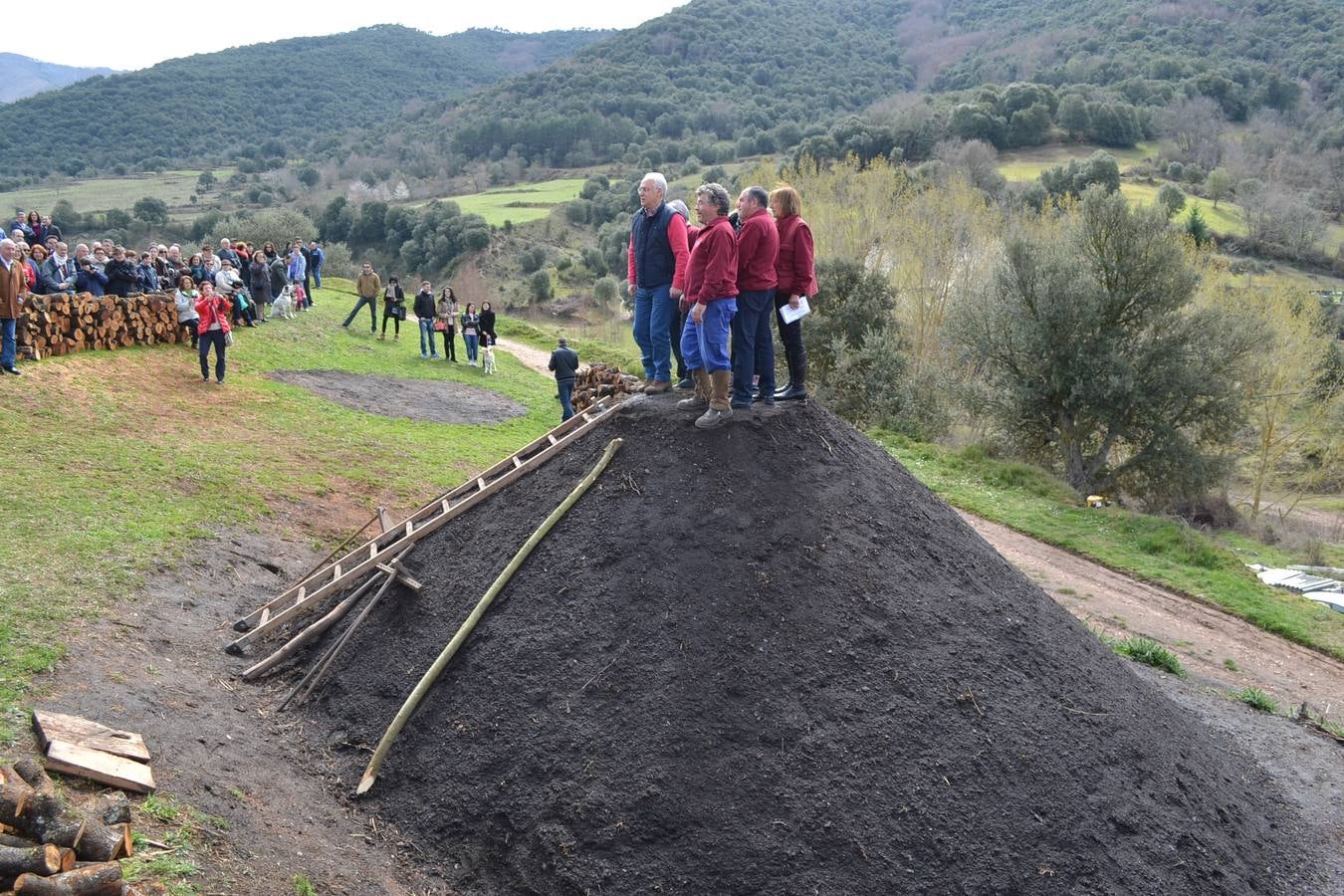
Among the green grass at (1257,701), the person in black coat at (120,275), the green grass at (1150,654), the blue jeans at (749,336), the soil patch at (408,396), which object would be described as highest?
the person in black coat at (120,275)

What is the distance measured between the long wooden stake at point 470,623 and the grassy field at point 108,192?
234 ft

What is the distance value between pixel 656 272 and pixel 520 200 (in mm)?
72707

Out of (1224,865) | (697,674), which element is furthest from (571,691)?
(1224,865)

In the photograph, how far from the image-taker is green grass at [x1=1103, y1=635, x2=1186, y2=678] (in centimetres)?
1228

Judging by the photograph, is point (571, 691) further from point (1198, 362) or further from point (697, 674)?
point (1198, 362)

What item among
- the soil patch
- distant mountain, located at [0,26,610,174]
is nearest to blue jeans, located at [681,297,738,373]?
the soil patch

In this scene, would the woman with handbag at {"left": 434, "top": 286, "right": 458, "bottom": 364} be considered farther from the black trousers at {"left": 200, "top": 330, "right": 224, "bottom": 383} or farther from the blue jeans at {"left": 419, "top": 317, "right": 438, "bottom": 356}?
the black trousers at {"left": 200, "top": 330, "right": 224, "bottom": 383}

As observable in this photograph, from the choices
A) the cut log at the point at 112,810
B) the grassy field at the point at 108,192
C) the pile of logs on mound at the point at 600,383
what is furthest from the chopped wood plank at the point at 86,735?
the grassy field at the point at 108,192

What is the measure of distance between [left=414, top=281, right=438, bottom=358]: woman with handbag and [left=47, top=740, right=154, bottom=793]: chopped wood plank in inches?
861

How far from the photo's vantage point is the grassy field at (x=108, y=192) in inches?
2716

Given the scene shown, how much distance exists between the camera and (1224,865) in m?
7.27

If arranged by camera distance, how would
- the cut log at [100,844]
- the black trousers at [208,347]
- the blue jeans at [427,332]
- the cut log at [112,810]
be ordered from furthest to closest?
the blue jeans at [427,332], the black trousers at [208,347], the cut log at [112,810], the cut log at [100,844]

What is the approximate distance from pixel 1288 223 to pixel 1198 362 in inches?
1806

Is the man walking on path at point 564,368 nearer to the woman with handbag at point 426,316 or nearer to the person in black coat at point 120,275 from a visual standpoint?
the woman with handbag at point 426,316
